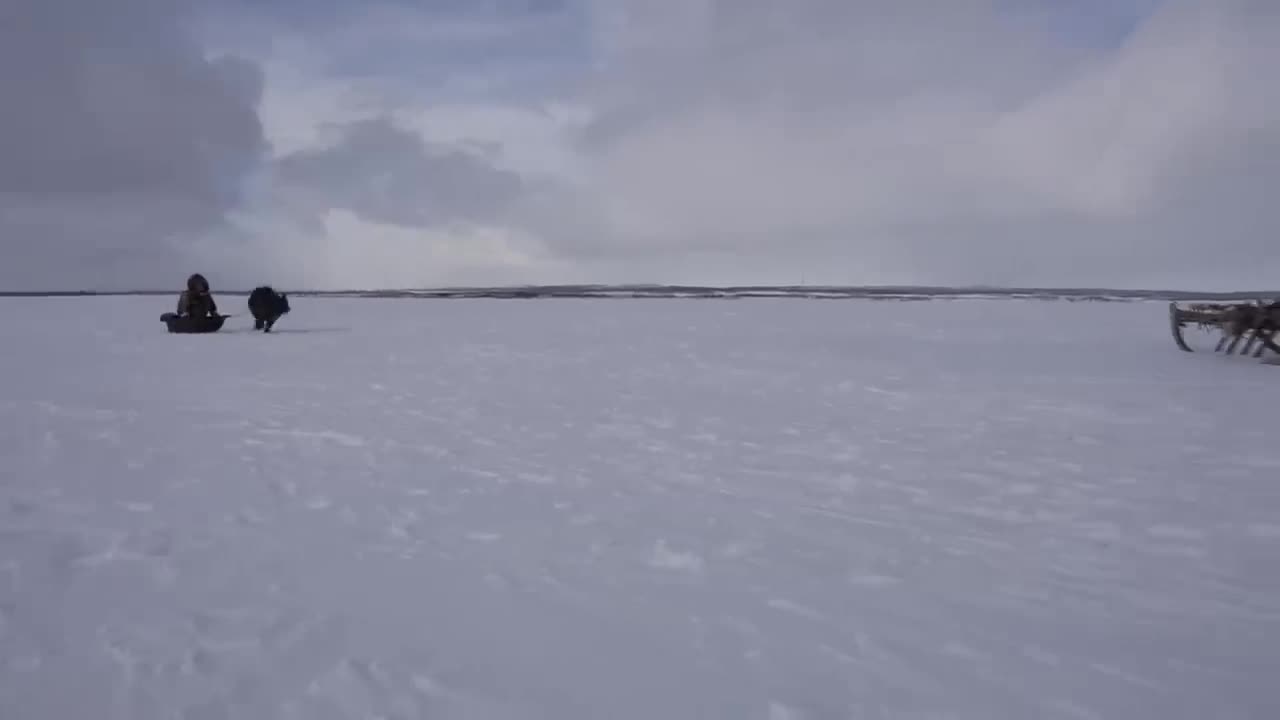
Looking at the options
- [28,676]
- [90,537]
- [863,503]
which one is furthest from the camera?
[863,503]

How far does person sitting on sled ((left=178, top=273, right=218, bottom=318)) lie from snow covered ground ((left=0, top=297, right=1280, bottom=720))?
576 inches

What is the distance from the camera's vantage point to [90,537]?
16.2 feet

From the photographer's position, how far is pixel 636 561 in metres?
4.58

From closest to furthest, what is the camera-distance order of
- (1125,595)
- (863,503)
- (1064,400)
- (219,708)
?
(219,708) < (1125,595) < (863,503) < (1064,400)

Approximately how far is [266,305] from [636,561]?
976 inches

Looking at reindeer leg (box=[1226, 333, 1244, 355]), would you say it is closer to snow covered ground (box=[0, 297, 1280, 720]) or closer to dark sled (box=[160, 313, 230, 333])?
snow covered ground (box=[0, 297, 1280, 720])

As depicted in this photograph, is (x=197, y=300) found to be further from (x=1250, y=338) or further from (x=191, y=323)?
(x=1250, y=338)

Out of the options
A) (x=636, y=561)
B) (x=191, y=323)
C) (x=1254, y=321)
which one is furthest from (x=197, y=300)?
(x=1254, y=321)

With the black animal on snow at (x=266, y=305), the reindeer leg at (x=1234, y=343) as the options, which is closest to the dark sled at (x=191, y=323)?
the black animal on snow at (x=266, y=305)

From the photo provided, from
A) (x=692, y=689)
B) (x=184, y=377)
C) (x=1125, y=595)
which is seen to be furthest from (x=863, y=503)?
(x=184, y=377)

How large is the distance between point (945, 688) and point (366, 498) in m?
4.48

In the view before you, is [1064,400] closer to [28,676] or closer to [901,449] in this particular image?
[901,449]

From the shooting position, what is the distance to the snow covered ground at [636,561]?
124 inches

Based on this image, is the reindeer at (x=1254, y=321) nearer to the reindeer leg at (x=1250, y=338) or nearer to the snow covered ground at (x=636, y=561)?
the reindeer leg at (x=1250, y=338)
